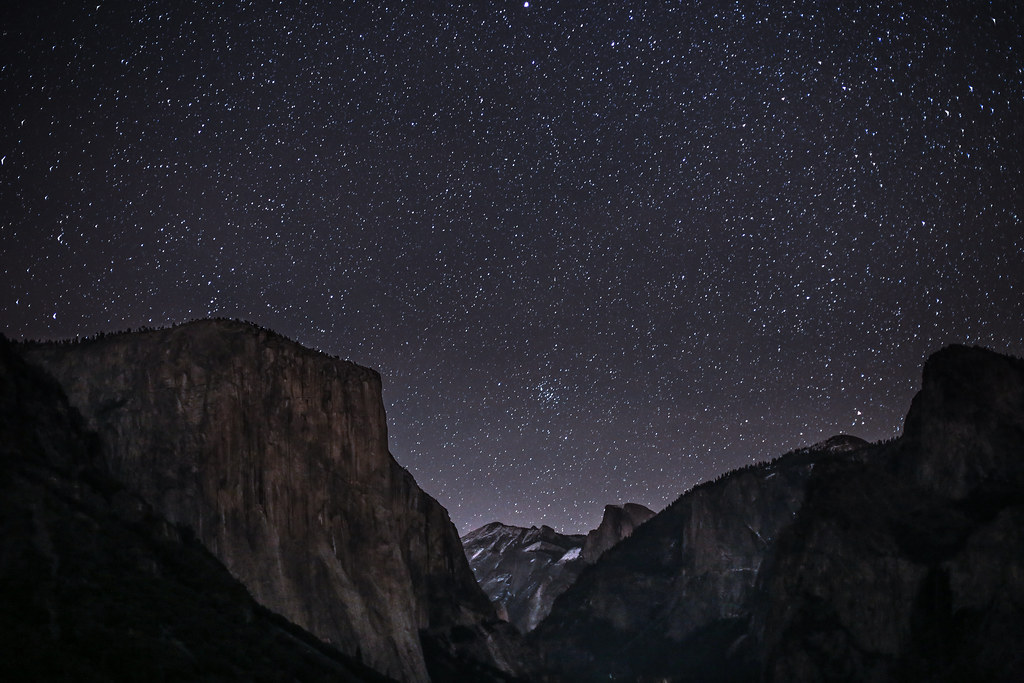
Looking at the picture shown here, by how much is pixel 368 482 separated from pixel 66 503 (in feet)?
289

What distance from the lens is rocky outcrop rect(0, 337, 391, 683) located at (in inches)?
3184

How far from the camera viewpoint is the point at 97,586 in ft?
304

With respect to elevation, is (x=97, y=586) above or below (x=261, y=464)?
below

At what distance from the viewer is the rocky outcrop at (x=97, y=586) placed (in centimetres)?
8088

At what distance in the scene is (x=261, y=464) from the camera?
162625 millimetres

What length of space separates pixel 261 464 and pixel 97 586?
230 ft

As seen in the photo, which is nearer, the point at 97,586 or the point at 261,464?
the point at 97,586

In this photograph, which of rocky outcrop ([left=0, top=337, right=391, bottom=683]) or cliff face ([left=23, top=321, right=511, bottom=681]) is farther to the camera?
cliff face ([left=23, top=321, right=511, bottom=681])

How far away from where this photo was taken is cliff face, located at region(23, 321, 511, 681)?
5851 inches

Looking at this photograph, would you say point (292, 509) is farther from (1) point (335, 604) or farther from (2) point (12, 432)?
(2) point (12, 432)

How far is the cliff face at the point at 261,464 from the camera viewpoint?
488 ft

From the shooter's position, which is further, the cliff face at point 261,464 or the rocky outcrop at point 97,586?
the cliff face at point 261,464

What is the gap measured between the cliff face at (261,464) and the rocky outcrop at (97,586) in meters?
12.8

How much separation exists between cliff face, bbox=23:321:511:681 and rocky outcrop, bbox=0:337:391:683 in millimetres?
12802
